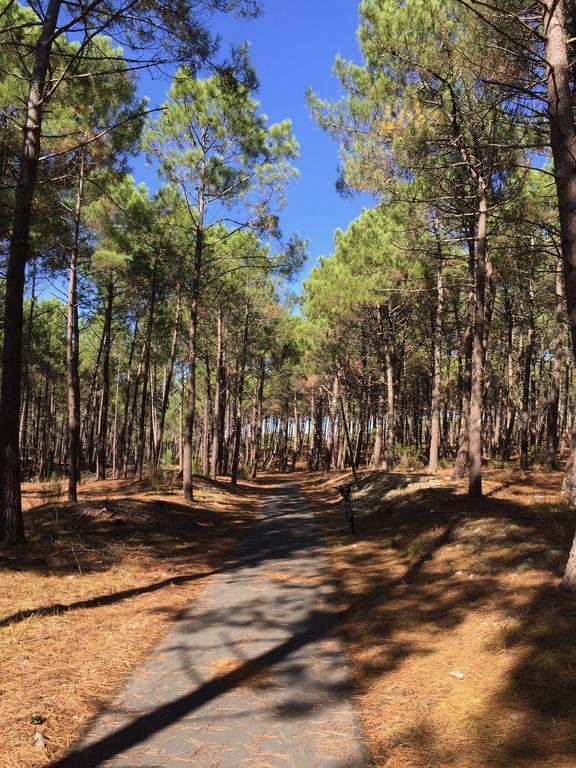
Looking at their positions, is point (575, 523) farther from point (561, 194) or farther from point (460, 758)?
point (460, 758)

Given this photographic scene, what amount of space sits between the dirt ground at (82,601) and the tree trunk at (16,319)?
0.71 meters

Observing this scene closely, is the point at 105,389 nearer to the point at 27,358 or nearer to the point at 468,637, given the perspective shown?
the point at 27,358

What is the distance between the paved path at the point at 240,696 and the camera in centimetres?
285

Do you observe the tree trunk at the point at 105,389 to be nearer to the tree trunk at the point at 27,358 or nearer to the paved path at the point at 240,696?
the tree trunk at the point at 27,358

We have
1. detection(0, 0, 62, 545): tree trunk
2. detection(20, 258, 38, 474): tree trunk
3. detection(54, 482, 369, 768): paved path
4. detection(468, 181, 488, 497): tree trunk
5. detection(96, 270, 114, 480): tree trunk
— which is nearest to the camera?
detection(54, 482, 369, 768): paved path

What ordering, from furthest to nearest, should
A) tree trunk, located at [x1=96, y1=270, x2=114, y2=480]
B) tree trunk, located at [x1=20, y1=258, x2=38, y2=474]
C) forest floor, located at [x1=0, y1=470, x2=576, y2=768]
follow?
1. tree trunk, located at [x1=96, y1=270, x2=114, y2=480]
2. tree trunk, located at [x1=20, y1=258, x2=38, y2=474]
3. forest floor, located at [x1=0, y1=470, x2=576, y2=768]

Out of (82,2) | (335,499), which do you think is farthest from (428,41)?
(335,499)

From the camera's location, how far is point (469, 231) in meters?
13.0

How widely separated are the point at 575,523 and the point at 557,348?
12235 millimetres

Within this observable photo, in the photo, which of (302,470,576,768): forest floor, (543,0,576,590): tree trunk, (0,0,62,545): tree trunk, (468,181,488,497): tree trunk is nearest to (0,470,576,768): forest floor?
(302,470,576,768): forest floor

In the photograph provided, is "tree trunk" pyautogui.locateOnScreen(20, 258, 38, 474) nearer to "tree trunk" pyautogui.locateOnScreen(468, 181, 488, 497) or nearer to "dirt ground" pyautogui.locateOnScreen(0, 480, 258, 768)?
"dirt ground" pyautogui.locateOnScreen(0, 480, 258, 768)

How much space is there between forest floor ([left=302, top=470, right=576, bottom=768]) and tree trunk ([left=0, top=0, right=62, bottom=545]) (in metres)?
4.71

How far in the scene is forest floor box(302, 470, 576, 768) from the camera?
2.94m

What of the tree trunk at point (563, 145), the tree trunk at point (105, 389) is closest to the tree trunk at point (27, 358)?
the tree trunk at point (105, 389)
